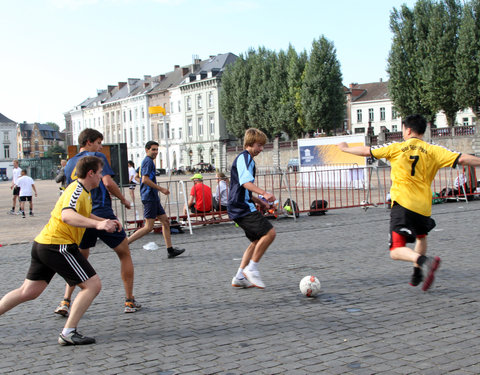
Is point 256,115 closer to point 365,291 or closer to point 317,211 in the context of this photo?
point 317,211

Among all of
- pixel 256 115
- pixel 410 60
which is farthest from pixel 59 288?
pixel 256 115

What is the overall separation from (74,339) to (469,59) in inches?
2014

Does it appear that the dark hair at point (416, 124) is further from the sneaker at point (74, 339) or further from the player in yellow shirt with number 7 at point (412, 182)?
the sneaker at point (74, 339)

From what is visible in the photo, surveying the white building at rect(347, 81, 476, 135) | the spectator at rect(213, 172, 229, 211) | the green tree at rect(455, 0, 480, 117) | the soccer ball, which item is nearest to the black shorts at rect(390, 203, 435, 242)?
the soccer ball

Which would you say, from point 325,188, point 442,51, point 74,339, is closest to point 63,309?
point 74,339

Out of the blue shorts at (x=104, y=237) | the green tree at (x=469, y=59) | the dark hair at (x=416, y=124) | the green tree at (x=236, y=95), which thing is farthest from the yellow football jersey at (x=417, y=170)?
the green tree at (x=236, y=95)

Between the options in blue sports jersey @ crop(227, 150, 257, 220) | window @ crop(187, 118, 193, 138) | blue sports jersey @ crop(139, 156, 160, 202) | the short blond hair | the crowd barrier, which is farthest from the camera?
window @ crop(187, 118, 193, 138)

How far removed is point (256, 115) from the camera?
71750 mm

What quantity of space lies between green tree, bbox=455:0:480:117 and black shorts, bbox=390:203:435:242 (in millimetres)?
47441

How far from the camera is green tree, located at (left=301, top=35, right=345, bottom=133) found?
64.4 metres

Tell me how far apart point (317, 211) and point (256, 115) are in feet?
186

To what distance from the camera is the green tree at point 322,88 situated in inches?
2537

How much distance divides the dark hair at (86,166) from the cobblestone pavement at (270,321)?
4.72 feet

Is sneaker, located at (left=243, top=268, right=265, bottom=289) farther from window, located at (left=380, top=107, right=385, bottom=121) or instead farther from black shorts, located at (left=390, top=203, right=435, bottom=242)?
window, located at (left=380, top=107, right=385, bottom=121)
